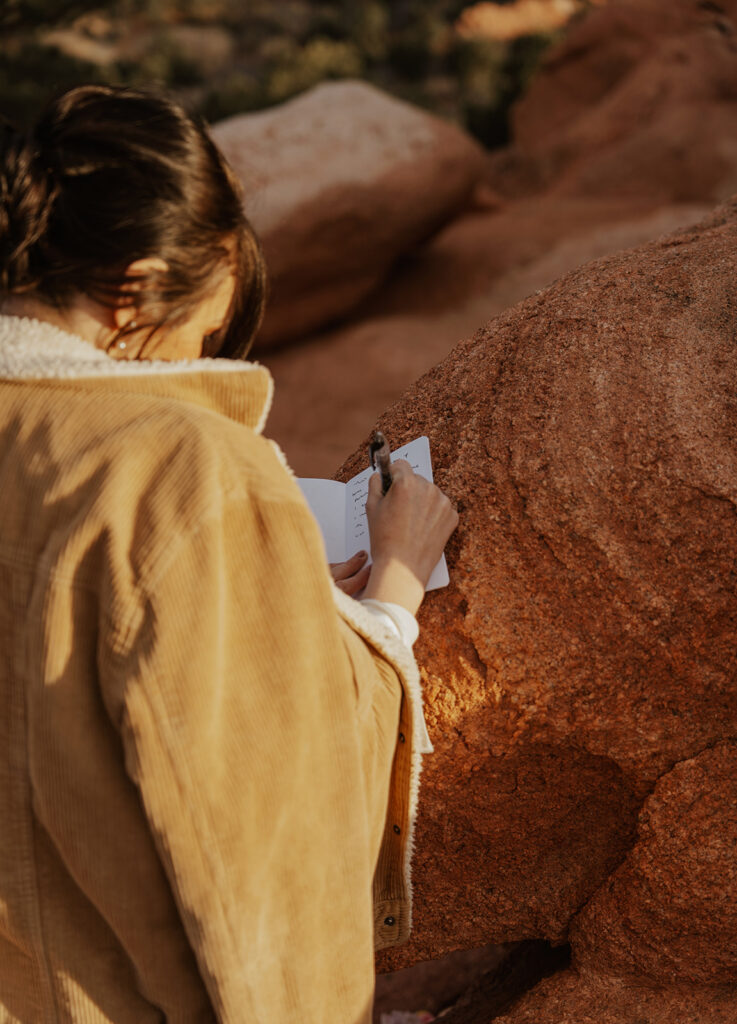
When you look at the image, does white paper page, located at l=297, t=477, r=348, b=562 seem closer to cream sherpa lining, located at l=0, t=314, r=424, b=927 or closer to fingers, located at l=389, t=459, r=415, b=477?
fingers, located at l=389, t=459, r=415, b=477

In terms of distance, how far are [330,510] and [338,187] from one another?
16.5 feet

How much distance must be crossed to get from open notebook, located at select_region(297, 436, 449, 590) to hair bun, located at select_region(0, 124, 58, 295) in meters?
0.69

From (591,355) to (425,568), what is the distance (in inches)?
20.4

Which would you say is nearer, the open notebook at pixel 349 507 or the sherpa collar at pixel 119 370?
the sherpa collar at pixel 119 370

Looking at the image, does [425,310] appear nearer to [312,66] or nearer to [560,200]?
[560,200]

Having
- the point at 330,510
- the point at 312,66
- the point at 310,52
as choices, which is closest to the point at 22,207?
the point at 330,510

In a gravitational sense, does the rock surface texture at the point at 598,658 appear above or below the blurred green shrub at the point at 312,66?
above

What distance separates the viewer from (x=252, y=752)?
1059 mm

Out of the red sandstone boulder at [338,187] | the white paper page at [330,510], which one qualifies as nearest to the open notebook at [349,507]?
the white paper page at [330,510]

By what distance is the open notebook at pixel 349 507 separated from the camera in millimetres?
1602

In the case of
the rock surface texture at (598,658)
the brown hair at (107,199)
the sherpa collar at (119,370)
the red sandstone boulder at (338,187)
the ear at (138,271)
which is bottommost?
→ the red sandstone boulder at (338,187)

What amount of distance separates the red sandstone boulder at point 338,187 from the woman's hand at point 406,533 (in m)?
4.74

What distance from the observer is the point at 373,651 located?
1.34m

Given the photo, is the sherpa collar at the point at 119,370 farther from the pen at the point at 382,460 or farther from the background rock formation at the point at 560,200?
the background rock formation at the point at 560,200
